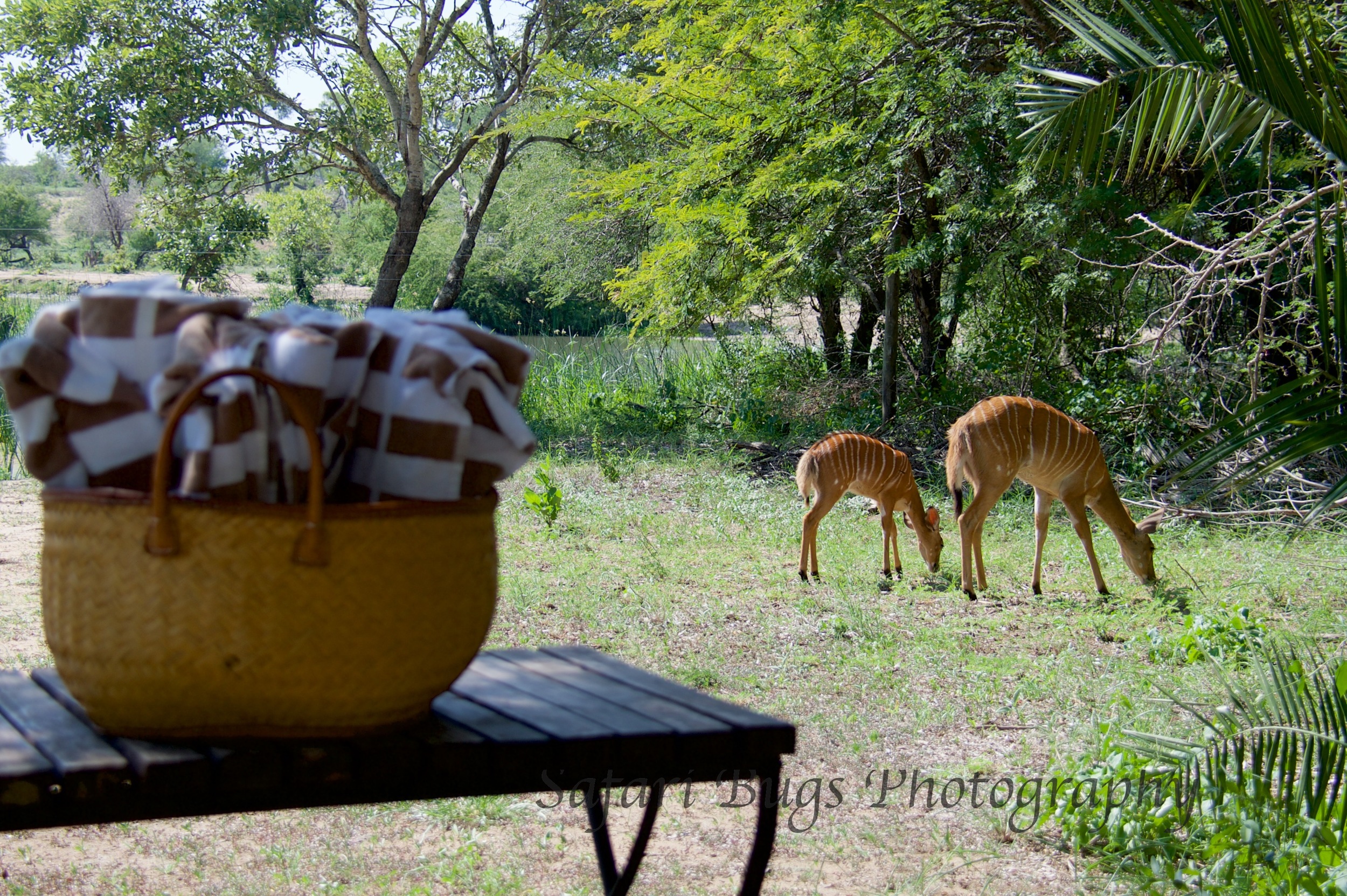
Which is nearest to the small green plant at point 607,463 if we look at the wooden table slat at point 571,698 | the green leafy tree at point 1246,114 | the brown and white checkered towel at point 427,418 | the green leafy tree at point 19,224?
the green leafy tree at point 1246,114

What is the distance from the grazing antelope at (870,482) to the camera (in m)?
7.74

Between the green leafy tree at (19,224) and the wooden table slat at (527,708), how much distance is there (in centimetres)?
3554

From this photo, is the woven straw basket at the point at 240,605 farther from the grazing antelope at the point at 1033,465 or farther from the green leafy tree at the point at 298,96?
the green leafy tree at the point at 298,96

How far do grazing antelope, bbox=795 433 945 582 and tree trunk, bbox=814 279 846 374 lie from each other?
232 inches

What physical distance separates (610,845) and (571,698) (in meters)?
1.01

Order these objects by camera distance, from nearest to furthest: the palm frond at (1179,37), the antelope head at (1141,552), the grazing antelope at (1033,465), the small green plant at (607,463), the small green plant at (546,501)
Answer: the palm frond at (1179,37)
the antelope head at (1141,552)
the grazing antelope at (1033,465)
the small green plant at (546,501)
the small green plant at (607,463)

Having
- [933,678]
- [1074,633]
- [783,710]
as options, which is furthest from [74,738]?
[1074,633]

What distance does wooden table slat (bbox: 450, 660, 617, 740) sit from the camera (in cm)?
179

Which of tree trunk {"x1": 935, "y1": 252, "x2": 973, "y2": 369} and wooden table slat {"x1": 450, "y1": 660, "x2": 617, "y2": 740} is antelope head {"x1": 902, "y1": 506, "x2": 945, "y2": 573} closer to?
tree trunk {"x1": 935, "y1": 252, "x2": 973, "y2": 369}

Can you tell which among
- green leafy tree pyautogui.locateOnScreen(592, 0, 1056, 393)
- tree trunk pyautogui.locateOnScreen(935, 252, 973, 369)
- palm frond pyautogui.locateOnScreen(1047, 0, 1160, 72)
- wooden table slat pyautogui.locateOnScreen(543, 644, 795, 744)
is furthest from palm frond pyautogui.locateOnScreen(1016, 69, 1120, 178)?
tree trunk pyautogui.locateOnScreen(935, 252, 973, 369)

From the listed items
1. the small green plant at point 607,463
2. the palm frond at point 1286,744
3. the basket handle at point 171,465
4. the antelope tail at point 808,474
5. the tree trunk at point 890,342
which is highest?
the tree trunk at point 890,342

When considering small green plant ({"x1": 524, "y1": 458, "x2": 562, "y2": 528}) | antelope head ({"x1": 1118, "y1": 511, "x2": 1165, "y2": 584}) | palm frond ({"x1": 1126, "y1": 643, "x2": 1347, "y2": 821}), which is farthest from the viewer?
small green plant ({"x1": 524, "y1": 458, "x2": 562, "y2": 528})

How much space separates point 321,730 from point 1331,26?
7.29m

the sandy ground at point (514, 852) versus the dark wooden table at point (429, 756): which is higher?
the dark wooden table at point (429, 756)
